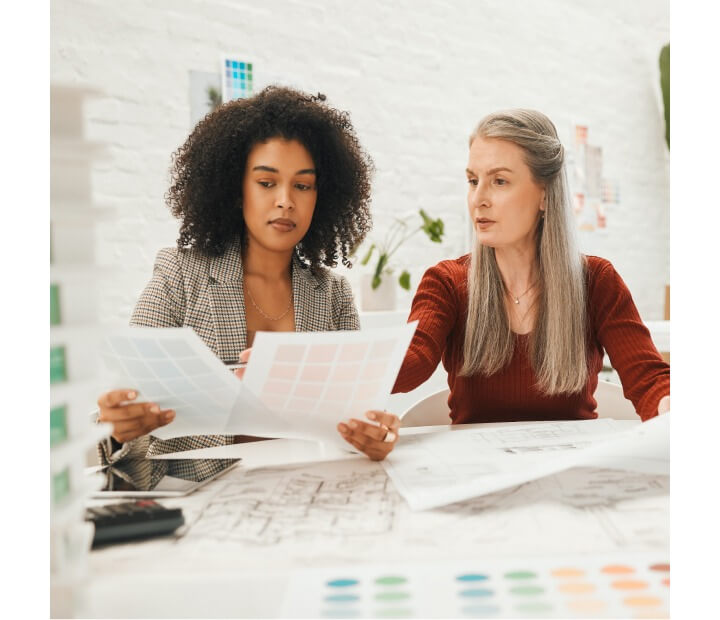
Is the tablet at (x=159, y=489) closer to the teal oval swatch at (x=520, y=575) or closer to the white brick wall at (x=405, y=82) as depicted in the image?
the teal oval swatch at (x=520, y=575)

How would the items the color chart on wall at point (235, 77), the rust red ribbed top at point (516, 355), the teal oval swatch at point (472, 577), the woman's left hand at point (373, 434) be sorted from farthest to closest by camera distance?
1. the color chart on wall at point (235, 77)
2. the rust red ribbed top at point (516, 355)
3. the woman's left hand at point (373, 434)
4. the teal oval swatch at point (472, 577)

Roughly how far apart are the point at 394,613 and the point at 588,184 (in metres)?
3.56

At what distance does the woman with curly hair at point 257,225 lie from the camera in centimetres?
128

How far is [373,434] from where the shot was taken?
2.64 feet

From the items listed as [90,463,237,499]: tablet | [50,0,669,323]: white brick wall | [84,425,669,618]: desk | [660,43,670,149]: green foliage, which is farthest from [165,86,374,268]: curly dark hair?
[660,43,670,149]: green foliage

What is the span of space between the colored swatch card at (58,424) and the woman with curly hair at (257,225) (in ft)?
2.35

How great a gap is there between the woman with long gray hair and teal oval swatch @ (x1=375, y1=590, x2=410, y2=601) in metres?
0.76

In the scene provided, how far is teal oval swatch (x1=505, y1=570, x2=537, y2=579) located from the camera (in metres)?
0.49

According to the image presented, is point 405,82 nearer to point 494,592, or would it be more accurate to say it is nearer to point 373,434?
point 373,434

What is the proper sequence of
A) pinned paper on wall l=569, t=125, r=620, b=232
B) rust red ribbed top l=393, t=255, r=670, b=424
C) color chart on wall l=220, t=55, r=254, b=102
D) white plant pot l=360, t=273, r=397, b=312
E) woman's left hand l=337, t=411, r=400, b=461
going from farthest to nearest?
pinned paper on wall l=569, t=125, r=620, b=232 → white plant pot l=360, t=273, r=397, b=312 → color chart on wall l=220, t=55, r=254, b=102 → rust red ribbed top l=393, t=255, r=670, b=424 → woman's left hand l=337, t=411, r=400, b=461

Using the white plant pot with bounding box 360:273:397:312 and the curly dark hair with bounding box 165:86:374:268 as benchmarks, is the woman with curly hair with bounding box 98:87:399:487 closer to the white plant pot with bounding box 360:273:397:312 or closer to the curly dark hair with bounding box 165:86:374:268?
the curly dark hair with bounding box 165:86:374:268

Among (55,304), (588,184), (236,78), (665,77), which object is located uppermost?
(665,77)

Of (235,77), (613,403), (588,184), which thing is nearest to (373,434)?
(613,403)

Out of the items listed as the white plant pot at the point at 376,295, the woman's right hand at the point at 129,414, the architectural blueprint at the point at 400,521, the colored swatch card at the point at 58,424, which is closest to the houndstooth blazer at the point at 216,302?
the woman's right hand at the point at 129,414
